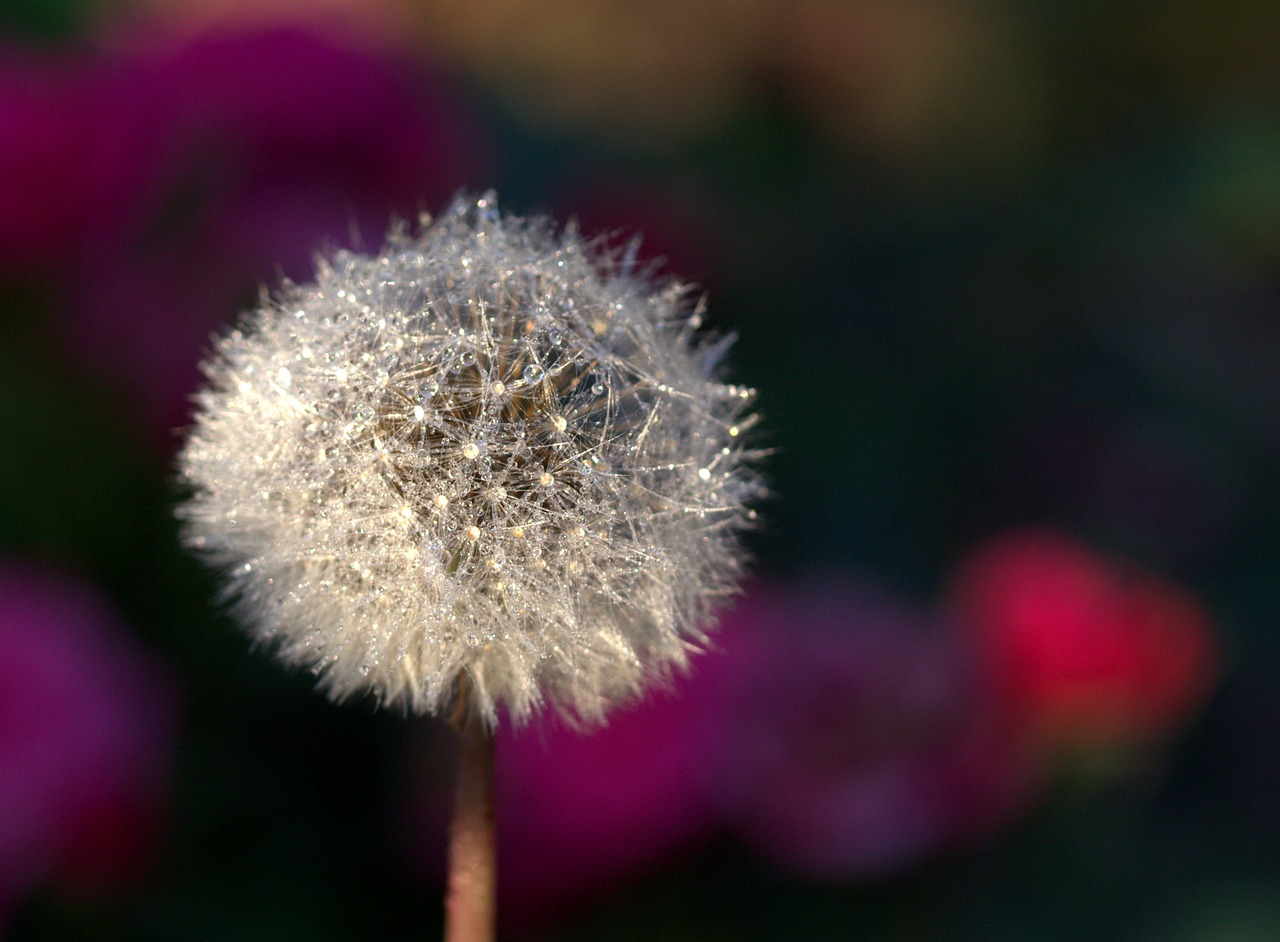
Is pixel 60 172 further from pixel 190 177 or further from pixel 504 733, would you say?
pixel 504 733

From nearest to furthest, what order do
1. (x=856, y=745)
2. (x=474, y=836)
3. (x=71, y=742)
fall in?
(x=474, y=836) < (x=71, y=742) < (x=856, y=745)

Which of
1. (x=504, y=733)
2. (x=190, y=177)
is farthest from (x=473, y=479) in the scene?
(x=190, y=177)

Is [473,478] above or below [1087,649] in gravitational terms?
below

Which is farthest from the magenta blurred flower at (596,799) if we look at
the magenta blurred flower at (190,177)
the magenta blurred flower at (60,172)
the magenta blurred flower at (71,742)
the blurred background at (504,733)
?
the magenta blurred flower at (60,172)

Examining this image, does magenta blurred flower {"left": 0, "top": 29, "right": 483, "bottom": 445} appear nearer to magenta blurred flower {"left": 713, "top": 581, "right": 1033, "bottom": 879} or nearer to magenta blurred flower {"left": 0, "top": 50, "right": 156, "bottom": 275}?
magenta blurred flower {"left": 0, "top": 50, "right": 156, "bottom": 275}

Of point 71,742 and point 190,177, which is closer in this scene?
point 71,742

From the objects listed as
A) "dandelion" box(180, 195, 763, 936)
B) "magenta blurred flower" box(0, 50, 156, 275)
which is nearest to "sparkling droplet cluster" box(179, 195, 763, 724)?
"dandelion" box(180, 195, 763, 936)

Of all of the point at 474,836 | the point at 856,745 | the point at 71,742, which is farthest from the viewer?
the point at 856,745
